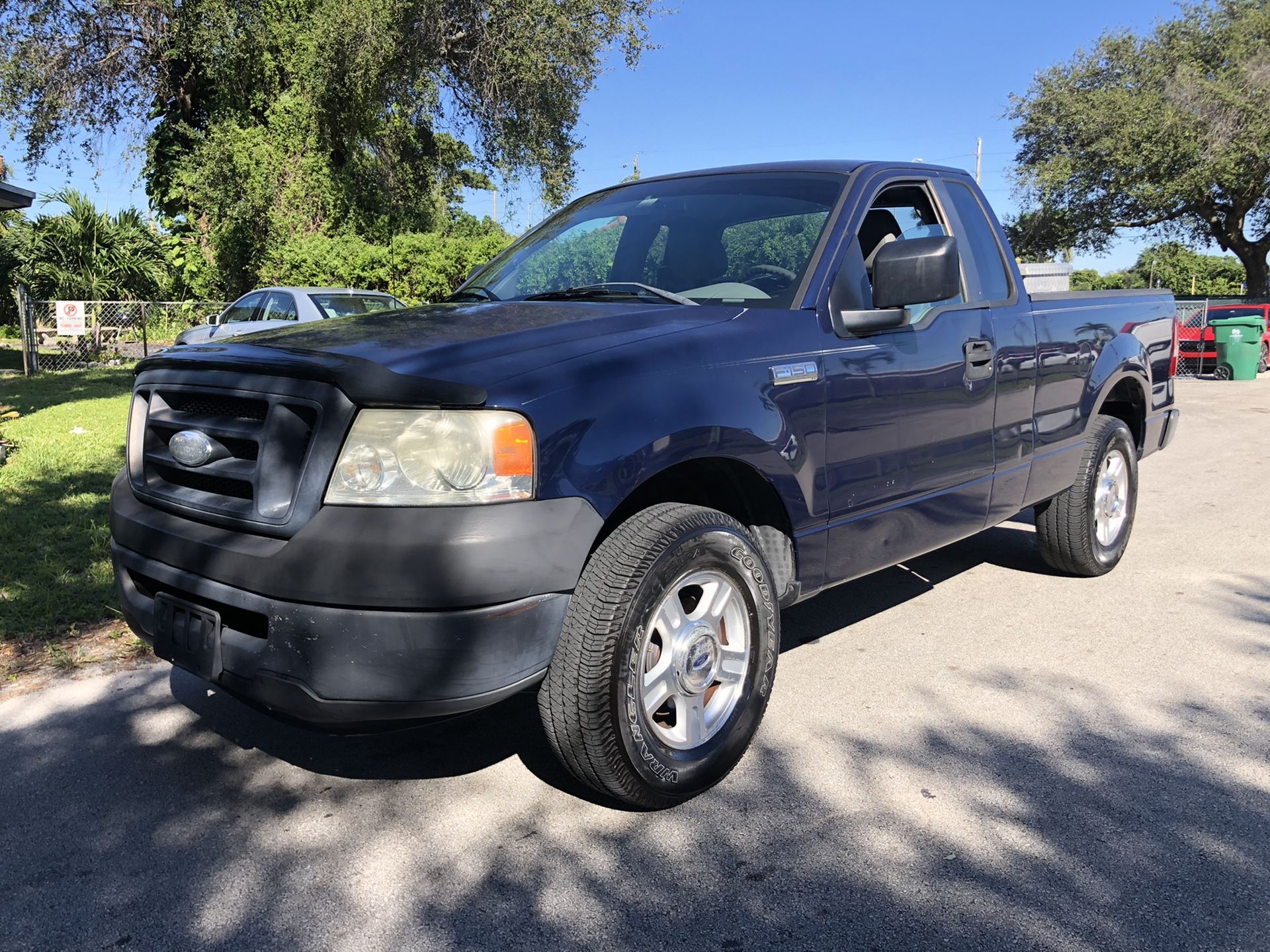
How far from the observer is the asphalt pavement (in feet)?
7.91

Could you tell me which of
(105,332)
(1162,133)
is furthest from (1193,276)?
(105,332)

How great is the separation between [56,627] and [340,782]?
2184 millimetres

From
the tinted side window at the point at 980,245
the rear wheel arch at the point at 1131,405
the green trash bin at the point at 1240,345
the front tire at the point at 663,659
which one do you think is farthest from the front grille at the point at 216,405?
the green trash bin at the point at 1240,345

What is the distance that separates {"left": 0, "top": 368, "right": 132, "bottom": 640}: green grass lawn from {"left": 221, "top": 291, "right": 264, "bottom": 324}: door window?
2598 mm

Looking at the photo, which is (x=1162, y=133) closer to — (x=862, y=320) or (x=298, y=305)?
(x=298, y=305)

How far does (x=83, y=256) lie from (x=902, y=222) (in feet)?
84.1

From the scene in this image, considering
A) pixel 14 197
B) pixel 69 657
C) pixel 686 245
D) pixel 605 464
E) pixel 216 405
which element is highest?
pixel 14 197

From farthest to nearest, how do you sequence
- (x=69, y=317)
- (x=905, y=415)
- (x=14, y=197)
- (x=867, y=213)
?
(x=69, y=317)
(x=14, y=197)
(x=867, y=213)
(x=905, y=415)

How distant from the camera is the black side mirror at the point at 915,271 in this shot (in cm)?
340

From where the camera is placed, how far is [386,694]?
8.05ft

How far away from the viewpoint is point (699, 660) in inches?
118

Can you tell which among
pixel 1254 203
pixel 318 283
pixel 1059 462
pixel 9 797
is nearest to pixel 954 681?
pixel 1059 462

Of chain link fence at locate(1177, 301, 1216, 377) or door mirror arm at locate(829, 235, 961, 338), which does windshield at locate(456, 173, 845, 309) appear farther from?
chain link fence at locate(1177, 301, 1216, 377)

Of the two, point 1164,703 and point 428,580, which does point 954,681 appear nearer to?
point 1164,703
